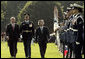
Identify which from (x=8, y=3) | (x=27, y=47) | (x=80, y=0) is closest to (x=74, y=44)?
(x=27, y=47)

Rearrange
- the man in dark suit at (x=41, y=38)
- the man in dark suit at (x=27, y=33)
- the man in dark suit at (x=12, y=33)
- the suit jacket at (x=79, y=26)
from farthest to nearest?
the man in dark suit at (x=12, y=33)
the man in dark suit at (x=41, y=38)
the man in dark suit at (x=27, y=33)
the suit jacket at (x=79, y=26)

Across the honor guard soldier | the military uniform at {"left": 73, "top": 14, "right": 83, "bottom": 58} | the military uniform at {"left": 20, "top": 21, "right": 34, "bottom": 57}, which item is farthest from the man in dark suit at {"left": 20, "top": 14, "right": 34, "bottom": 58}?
the military uniform at {"left": 73, "top": 14, "right": 83, "bottom": 58}

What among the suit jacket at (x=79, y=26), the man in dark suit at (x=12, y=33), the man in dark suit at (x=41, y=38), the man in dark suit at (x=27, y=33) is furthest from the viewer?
the man in dark suit at (x=12, y=33)

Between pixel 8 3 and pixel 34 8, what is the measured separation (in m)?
16.2

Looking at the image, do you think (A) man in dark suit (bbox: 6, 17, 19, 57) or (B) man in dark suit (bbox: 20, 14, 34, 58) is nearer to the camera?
(B) man in dark suit (bbox: 20, 14, 34, 58)

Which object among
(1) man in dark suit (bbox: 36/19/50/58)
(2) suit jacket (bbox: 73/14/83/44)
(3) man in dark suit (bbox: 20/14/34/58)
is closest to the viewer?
(2) suit jacket (bbox: 73/14/83/44)

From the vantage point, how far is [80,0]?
51281 millimetres

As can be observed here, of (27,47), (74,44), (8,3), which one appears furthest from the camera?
(8,3)

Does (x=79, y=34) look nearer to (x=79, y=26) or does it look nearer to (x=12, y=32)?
(x=79, y=26)

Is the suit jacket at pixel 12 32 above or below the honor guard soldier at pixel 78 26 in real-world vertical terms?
below

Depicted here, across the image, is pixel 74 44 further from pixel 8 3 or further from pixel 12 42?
pixel 8 3

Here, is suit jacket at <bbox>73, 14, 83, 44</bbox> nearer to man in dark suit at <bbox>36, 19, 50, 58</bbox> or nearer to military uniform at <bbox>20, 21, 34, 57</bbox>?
military uniform at <bbox>20, 21, 34, 57</bbox>

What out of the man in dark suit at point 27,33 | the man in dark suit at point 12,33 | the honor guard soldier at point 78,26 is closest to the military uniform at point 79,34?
the honor guard soldier at point 78,26

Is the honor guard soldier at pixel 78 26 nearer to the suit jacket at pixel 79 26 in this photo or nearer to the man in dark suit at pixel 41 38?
the suit jacket at pixel 79 26
